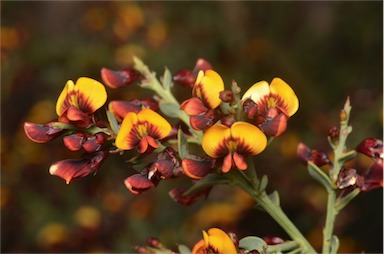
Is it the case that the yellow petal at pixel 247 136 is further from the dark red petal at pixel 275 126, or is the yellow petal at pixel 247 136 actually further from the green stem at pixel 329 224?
the green stem at pixel 329 224

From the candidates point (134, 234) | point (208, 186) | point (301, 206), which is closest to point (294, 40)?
point (301, 206)

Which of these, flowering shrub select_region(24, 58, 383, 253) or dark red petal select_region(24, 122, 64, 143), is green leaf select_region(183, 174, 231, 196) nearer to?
flowering shrub select_region(24, 58, 383, 253)

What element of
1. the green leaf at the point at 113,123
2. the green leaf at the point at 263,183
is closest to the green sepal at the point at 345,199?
the green leaf at the point at 263,183

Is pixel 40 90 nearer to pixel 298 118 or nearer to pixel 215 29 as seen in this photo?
pixel 215 29

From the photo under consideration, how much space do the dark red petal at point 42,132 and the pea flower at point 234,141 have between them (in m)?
0.22

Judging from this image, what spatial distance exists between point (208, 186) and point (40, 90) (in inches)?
96.9

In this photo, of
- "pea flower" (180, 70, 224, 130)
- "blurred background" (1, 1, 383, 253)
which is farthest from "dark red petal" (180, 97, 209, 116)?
"blurred background" (1, 1, 383, 253)

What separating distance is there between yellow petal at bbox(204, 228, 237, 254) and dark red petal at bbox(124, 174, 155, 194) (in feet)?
0.36

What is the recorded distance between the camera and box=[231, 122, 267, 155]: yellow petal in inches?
35.0

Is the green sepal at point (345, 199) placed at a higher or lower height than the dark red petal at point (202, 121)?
lower

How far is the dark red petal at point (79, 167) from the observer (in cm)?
93

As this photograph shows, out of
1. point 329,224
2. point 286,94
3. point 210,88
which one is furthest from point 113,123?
point 329,224

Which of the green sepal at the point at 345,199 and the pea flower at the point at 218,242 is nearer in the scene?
the pea flower at the point at 218,242

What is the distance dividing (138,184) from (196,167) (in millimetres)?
84
